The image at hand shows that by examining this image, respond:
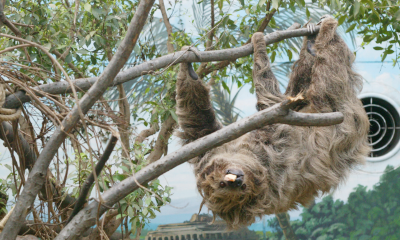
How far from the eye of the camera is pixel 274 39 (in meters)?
3.41

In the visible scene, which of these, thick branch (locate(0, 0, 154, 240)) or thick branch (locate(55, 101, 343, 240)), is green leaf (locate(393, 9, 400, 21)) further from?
thick branch (locate(0, 0, 154, 240))

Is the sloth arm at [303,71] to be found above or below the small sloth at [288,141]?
above

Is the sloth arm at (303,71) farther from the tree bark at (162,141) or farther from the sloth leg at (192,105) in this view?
the tree bark at (162,141)

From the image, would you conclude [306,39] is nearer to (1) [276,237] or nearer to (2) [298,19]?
(2) [298,19]

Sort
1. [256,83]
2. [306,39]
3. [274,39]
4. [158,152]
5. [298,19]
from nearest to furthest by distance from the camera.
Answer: [274,39], [256,83], [306,39], [158,152], [298,19]

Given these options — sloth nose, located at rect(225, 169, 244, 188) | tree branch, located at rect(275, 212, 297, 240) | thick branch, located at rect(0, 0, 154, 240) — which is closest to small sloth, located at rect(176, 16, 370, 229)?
sloth nose, located at rect(225, 169, 244, 188)

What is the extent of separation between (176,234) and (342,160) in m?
5.29

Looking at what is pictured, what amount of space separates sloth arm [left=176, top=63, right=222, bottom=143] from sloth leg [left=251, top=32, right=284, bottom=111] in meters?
0.52

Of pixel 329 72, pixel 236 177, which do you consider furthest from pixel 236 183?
pixel 329 72

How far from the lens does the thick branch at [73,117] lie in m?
1.68

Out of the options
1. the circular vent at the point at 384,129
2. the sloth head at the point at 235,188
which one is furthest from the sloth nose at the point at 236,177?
the circular vent at the point at 384,129

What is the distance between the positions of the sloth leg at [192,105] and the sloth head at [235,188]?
50 cm

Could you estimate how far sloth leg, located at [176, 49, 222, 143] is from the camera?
3.66 m

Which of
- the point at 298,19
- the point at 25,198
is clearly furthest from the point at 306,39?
the point at 298,19
